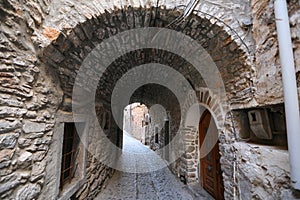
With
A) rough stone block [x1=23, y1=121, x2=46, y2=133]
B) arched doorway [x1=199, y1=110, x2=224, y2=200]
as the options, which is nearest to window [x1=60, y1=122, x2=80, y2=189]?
rough stone block [x1=23, y1=121, x2=46, y2=133]

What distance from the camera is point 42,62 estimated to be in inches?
54.8

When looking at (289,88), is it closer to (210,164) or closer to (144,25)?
(144,25)

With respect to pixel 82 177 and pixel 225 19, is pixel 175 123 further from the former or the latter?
pixel 225 19

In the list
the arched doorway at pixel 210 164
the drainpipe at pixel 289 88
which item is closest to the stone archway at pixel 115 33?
the drainpipe at pixel 289 88

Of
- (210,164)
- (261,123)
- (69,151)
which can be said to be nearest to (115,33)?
(69,151)

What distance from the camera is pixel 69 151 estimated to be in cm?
223

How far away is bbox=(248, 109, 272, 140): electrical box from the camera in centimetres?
167

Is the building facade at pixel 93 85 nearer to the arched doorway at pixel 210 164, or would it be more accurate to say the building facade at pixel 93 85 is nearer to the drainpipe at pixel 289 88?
the drainpipe at pixel 289 88

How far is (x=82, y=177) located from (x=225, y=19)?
270cm

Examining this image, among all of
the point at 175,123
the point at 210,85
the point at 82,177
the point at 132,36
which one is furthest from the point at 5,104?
the point at 175,123

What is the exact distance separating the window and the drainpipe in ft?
7.68

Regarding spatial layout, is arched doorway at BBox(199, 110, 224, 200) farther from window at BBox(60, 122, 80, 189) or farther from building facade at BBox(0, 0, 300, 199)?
window at BBox(60, 122, 80, 189)

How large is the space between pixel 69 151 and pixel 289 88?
2543mm

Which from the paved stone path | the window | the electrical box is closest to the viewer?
the electrical box
